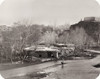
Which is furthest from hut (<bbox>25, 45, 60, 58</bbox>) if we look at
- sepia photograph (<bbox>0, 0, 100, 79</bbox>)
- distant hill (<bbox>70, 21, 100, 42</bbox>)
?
distant hill (<bbox>70, 21, 100, 42</bbox>)

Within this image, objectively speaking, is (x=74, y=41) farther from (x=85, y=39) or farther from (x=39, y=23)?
(x=39, y=23)

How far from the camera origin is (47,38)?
2477mm

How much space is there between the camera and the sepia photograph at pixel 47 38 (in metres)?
2.45

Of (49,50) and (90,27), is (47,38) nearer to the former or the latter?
(49,50)

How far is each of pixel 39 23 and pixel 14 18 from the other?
0.14m

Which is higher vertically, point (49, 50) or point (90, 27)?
point (90, 27)

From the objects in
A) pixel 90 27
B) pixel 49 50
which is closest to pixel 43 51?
pixel 49 50

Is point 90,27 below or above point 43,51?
above

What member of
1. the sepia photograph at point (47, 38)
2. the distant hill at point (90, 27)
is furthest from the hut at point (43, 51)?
the distant hill at point (90, 27)

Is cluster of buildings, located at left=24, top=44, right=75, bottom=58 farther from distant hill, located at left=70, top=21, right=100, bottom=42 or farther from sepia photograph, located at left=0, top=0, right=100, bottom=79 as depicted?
distant hill, located at left=70, top=21, right=100, bottom=42

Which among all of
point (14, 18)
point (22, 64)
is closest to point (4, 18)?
point (14, 18)

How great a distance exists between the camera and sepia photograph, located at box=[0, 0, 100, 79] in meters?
2.45

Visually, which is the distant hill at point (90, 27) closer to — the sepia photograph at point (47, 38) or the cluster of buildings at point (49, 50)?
the sepia photograph at point (47, 38)

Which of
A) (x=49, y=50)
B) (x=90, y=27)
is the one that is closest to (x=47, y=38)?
(x=49, y=50)
